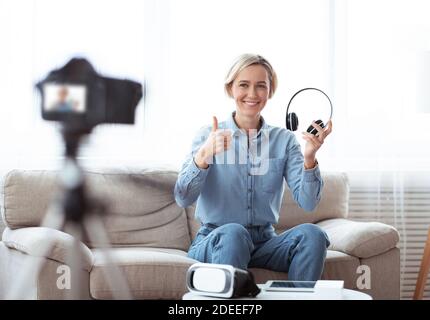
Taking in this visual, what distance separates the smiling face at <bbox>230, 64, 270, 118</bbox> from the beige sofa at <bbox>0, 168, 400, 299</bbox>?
41cm

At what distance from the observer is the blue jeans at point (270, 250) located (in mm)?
1805

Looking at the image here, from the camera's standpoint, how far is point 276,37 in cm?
285

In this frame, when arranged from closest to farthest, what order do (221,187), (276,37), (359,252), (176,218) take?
(221,187) < (359,252) < (176,218) < (276,37)

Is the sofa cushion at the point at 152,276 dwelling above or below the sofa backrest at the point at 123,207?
below

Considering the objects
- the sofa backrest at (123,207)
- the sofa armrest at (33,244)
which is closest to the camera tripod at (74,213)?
the sofa armrest at (33,244)

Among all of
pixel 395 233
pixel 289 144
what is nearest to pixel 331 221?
pixel 395 233

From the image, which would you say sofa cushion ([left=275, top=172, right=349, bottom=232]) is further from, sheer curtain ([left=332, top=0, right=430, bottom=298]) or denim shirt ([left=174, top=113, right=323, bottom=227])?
denim shirt ([left=174, top=113, right=323, bottom=227])

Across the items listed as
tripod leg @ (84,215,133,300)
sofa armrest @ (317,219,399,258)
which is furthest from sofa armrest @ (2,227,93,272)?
tripod leg @ (84,215,133,300)

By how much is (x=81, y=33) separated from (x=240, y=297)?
1632 mm

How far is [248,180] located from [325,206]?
0.61 meters

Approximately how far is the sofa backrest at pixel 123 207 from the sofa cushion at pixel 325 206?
357 millimetres

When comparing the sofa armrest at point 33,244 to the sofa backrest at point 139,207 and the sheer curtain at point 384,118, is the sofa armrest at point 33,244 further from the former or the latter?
the sheer curtain at point 384,118

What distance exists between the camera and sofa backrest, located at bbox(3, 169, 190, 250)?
2256 millimetres
